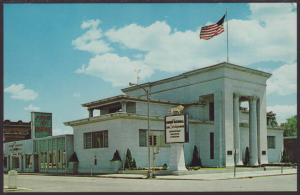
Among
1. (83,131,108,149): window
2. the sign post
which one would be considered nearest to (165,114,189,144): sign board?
the sign post

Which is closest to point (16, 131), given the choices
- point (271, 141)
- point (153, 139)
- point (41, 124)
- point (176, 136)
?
point (41, 124)

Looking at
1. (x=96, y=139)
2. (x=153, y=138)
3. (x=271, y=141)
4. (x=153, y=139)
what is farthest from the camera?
(x=271, y=141)

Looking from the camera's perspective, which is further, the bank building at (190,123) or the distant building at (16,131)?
the distant building at (16,131)

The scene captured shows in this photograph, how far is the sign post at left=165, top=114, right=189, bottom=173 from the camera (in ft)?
143

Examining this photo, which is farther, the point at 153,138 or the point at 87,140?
the point at 87,140

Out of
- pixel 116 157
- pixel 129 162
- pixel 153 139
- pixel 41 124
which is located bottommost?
pixel 129 162

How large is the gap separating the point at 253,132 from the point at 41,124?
31.0 m

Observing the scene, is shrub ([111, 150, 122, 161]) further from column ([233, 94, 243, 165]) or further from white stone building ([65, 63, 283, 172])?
column ([233, 94, 243, 165])

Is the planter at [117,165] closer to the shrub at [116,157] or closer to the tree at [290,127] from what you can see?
the shrub at [116,157]

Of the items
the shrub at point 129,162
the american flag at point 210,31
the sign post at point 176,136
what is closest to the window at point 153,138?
the shrub at point 129,162

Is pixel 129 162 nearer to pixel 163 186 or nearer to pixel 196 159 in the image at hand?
pixel 196 159

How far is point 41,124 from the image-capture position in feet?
234

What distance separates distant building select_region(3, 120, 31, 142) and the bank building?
1159 inches

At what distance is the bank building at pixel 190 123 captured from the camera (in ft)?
175
